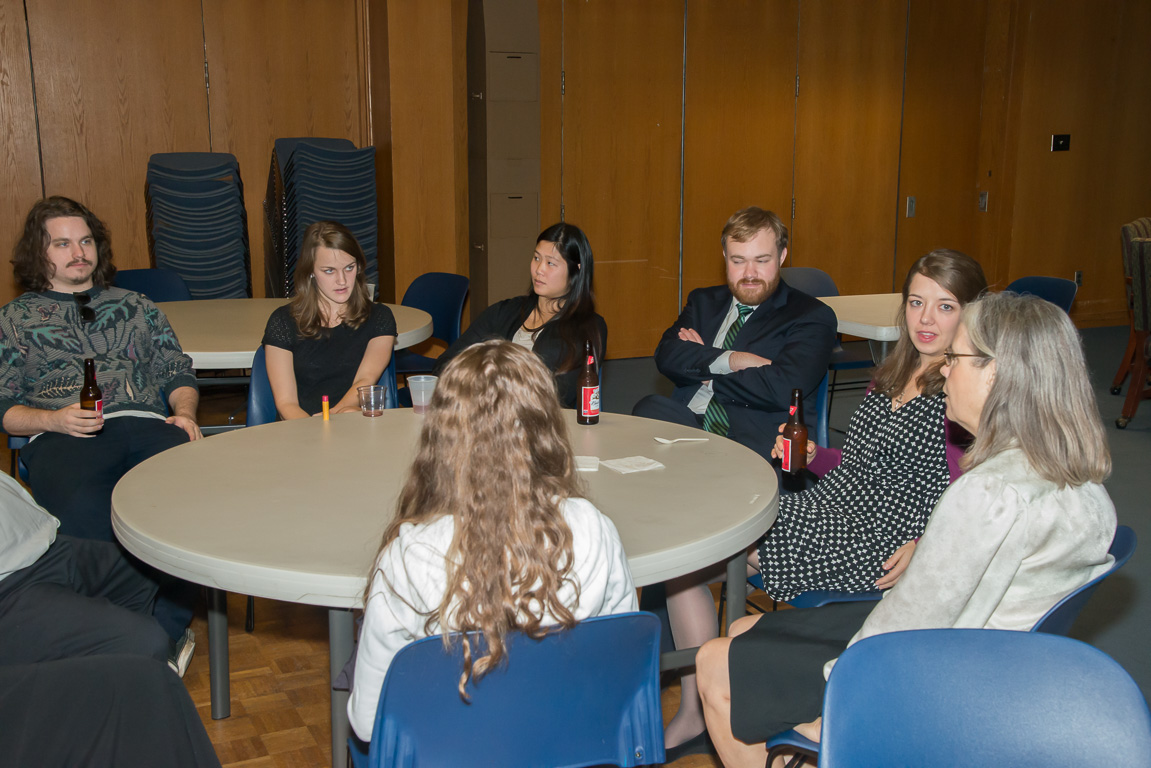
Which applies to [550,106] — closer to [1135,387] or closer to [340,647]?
[1135,387]

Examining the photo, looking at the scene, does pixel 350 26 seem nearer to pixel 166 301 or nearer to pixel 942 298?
pixel 166 301

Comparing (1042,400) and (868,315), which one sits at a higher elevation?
(1042,400)

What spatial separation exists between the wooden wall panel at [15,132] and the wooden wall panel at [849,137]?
5598mm

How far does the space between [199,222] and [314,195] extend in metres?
0.73

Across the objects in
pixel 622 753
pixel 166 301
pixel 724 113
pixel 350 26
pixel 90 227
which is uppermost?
pixel 350 26

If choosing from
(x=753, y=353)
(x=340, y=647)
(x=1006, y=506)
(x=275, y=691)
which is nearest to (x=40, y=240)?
(x=275, y=691)

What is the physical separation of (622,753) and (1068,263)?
8.95 metres

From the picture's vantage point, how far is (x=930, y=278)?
2.66 metres

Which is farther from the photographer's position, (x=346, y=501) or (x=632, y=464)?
(x=632, y=464)

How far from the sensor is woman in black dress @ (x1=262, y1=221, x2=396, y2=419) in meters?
3.31

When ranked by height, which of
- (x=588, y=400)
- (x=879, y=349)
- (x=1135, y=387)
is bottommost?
(x=1135, y=387)

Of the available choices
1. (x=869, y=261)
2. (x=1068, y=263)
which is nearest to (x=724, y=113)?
(x=869, y=261)

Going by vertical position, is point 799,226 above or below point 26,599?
above

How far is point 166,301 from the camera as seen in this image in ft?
16.1
